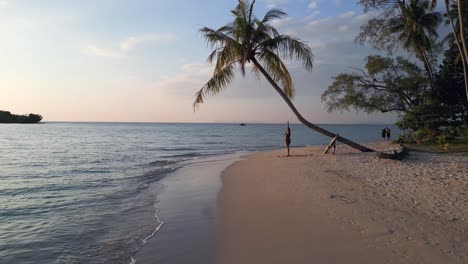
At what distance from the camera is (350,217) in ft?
23.7

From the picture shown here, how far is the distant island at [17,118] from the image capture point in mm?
127675

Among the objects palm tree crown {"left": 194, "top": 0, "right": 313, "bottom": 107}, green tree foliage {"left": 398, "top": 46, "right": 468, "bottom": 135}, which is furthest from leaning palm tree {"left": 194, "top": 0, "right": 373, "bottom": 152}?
green tree foliage {"left": 398, "top": 46, "right": 468, "bottom": 135}

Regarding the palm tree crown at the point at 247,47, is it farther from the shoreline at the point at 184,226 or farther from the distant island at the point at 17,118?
the distant island at the point at 17,118

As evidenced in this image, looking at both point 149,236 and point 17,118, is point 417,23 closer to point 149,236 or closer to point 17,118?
point 149,236

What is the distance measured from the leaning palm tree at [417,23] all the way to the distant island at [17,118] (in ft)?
455

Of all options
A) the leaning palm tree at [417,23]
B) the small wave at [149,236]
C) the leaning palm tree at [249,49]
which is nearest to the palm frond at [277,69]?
the leaning palm tree at [249,49]

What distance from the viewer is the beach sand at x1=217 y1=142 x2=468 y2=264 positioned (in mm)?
5438

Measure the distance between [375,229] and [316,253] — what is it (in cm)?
159

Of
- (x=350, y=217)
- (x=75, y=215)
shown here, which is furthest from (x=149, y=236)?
(x=350, y=217)

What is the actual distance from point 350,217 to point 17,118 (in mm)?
150369

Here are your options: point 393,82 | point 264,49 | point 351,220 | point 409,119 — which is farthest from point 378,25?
point 351,220

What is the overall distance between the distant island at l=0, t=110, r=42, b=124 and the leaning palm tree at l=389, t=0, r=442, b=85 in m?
139

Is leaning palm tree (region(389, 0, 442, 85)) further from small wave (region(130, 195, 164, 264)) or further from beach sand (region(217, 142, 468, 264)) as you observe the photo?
small wave (region(130, 195, 164, 264))

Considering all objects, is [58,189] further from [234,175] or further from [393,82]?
[393,82]
